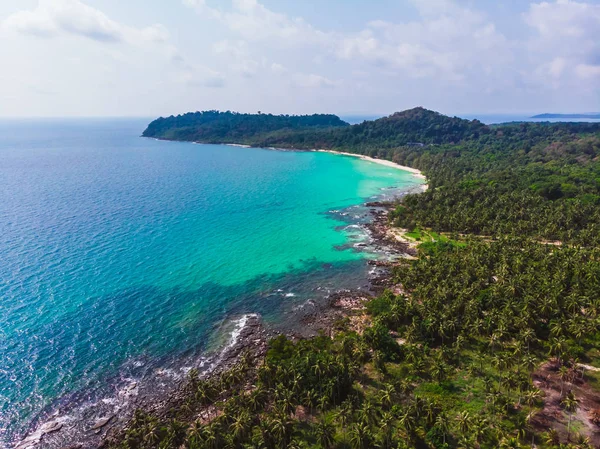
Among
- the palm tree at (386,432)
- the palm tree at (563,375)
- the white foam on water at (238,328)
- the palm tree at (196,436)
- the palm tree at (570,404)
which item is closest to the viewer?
the palm tree at (196,436)

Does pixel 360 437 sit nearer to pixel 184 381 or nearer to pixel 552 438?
pixel 552 438

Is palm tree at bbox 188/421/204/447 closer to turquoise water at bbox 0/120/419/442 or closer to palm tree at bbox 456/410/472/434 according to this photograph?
turquoise water at bbox 0/120/419/442

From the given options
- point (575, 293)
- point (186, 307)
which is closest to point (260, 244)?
point (186, 307)

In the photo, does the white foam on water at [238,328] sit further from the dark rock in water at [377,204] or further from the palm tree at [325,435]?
the dark rock in water at [377,204]

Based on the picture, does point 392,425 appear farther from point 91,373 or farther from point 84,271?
point 84,271

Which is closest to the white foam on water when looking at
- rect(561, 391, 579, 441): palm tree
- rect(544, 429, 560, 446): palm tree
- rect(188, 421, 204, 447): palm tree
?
rect(188, 421, 204, 447): palm tree

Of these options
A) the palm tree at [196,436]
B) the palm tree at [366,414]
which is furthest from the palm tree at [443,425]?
the palm tree at [196,436]

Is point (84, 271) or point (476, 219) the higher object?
point (476, 219)
